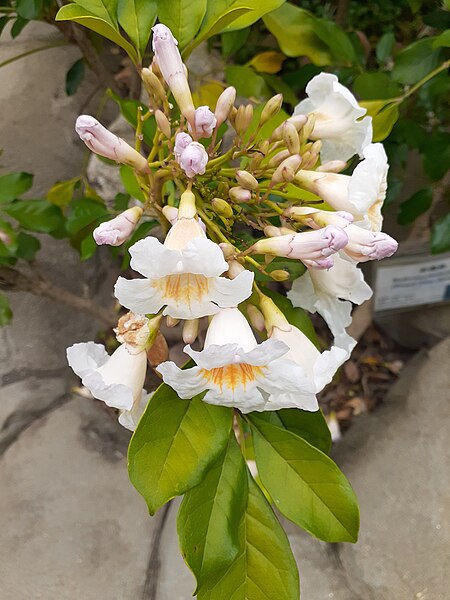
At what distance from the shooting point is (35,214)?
1132 mm

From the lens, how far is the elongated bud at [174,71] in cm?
63

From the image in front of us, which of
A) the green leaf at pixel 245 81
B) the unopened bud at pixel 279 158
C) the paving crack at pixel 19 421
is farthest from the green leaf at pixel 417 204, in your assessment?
the paving crack at pixel 19 421

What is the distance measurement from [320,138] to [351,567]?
911mm

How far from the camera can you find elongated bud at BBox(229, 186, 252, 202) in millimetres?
642

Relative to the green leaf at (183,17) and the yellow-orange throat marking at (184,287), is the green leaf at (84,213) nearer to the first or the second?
the green leaf at (183,17)

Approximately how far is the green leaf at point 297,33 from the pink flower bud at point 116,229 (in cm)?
58

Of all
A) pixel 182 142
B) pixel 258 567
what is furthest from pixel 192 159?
pixel 258 567

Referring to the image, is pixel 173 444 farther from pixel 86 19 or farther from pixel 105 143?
pixel 86 19

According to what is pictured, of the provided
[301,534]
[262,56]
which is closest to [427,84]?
[262,56]

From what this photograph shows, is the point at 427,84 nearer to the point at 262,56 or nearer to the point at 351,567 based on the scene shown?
the point at 262,56

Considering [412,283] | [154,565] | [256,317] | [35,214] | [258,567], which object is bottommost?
[154,565]

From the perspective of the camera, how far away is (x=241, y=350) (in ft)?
1.82

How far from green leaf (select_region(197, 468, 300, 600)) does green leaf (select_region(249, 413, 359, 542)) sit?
0.16 ft

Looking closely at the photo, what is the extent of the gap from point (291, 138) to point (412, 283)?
1.15m
